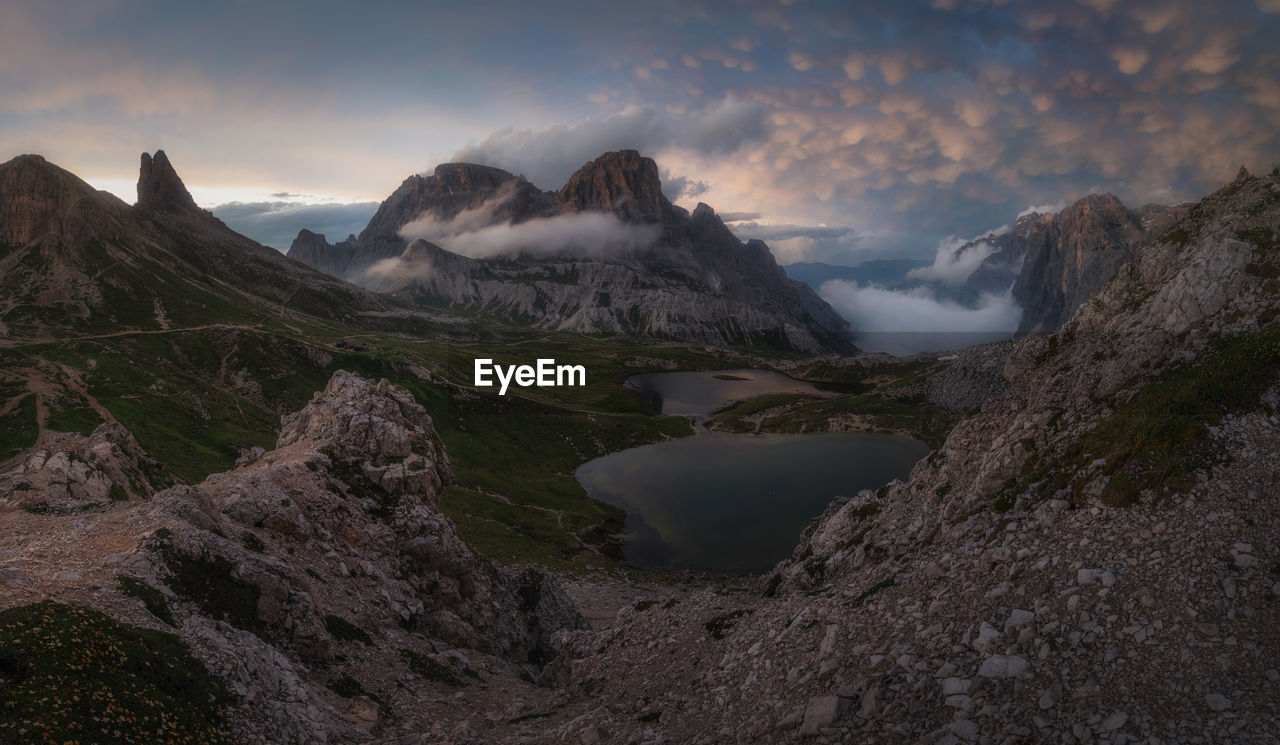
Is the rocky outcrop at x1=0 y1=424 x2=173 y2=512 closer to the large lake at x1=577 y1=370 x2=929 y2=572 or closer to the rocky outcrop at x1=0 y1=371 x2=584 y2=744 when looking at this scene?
the rocky outcrop at x1=0 y1=371 x2=584 y2=744

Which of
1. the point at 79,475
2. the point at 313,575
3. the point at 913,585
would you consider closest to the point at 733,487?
the point at 313,575

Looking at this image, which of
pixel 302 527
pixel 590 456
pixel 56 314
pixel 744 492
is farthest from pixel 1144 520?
pixel 56 314

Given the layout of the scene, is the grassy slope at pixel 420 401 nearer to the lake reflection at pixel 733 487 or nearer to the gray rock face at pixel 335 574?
the lake reflection at pixel 733 487

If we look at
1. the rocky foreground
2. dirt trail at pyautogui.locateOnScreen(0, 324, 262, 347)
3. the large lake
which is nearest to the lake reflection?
the large lake

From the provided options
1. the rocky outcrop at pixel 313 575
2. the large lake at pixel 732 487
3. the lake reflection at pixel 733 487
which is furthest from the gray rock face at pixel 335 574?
the lake reflection at pixel 733 487

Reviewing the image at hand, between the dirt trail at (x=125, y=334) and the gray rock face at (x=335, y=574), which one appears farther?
the dirt trail at (x=125, y=334)

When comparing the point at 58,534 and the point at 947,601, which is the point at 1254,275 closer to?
the point at 947,601
